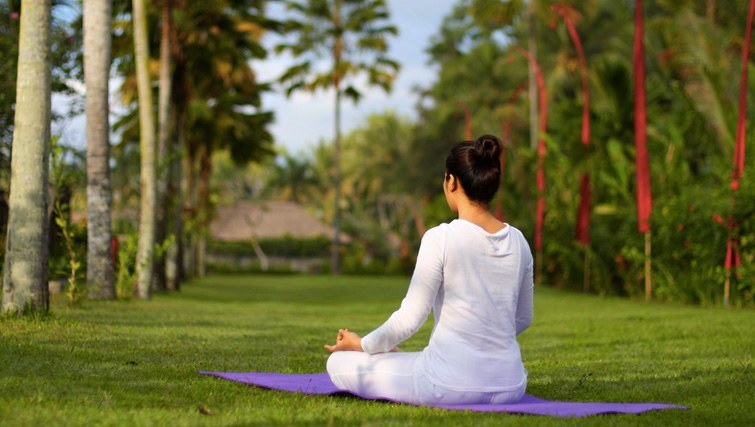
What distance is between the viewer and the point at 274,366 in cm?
850

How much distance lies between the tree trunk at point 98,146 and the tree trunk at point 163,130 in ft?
16.9

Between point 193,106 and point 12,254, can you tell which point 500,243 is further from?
point 193,106

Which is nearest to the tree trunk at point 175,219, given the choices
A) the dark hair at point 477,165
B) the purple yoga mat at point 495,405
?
the purple yoga mat at point 495,405

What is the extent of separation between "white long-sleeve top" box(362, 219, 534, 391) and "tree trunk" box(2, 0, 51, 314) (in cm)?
611

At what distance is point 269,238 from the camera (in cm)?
6794

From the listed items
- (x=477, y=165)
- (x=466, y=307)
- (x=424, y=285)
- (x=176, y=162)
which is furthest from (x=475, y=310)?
(x=176, y=162)

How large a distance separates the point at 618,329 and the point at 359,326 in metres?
3.47

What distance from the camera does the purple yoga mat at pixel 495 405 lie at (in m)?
5.80

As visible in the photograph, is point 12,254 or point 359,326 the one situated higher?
point 12,254

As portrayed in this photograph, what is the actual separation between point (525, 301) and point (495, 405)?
636mm

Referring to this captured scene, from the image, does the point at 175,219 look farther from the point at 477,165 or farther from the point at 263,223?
the point at 263,223

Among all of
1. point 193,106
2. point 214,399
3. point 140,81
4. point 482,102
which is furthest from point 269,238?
point 214,399

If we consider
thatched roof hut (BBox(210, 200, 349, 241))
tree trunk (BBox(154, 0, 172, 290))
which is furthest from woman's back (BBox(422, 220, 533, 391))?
thatched roof hut (BBox(210, 200, 349, 241))

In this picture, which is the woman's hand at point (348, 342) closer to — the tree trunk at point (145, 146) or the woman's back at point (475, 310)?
the woman's back at point (475, 310)
